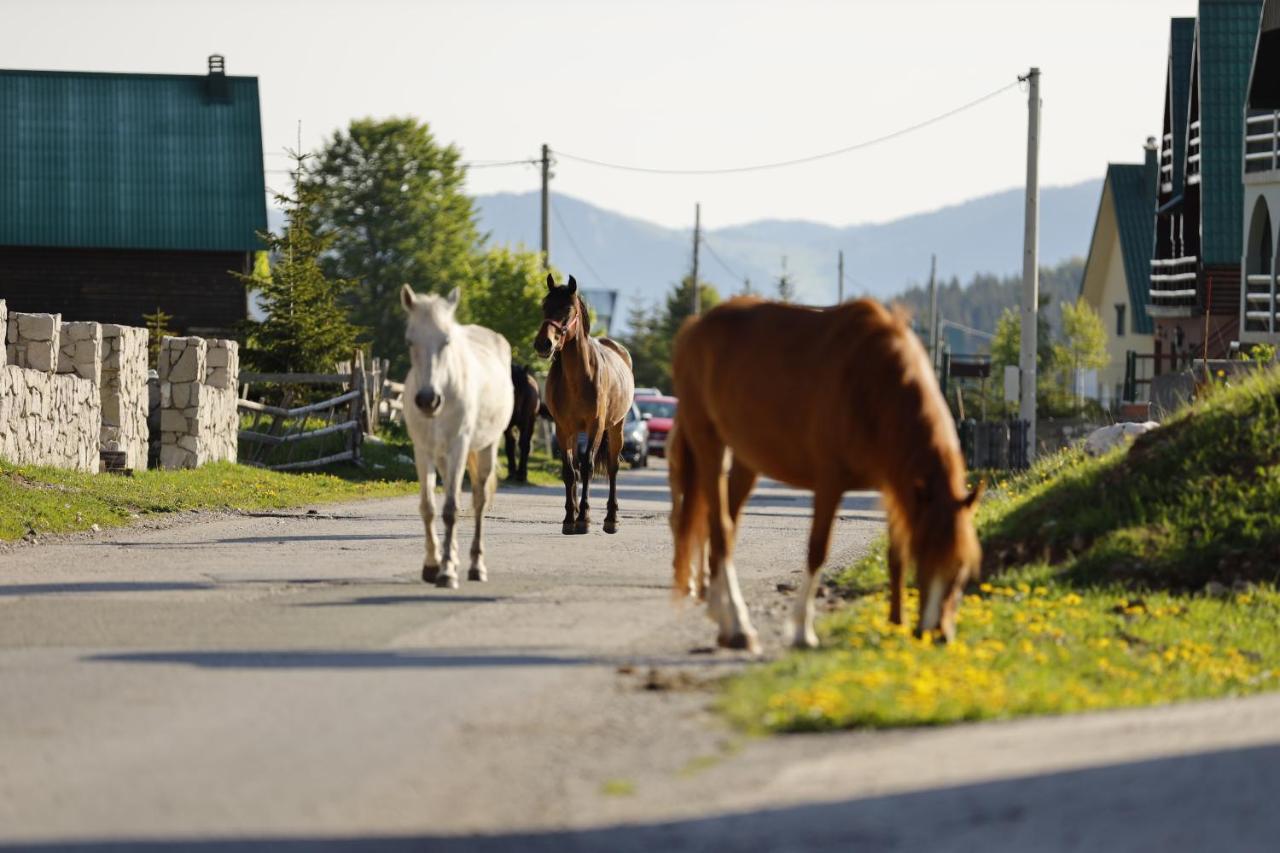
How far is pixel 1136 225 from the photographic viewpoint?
71438 mm

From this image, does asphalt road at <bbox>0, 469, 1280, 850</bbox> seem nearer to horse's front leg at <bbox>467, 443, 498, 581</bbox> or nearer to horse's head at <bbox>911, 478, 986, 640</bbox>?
horse's head at <bbox>911, 478, 986, 640</bbox>

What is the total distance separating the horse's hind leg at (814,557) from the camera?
9867mm

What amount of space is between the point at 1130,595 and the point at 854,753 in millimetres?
6458

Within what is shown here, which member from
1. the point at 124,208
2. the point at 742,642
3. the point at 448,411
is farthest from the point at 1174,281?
the point at 742,642

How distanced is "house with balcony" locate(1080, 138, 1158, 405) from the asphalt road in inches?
2312

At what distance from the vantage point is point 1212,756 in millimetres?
6719

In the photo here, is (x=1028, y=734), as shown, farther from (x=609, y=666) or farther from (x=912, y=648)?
(x=609, y=666)

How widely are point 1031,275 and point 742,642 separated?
98.2ft

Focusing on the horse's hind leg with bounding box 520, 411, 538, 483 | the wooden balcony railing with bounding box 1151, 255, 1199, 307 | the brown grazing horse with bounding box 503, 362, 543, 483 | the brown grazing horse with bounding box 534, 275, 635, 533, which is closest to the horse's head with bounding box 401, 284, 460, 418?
the brown grazing horse with bounding box 534, 275, 635, 533

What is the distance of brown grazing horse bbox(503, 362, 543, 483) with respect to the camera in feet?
102

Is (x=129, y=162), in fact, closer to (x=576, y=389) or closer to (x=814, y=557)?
(x=576, y=389)

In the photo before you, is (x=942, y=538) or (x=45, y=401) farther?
(x=45, y=401)

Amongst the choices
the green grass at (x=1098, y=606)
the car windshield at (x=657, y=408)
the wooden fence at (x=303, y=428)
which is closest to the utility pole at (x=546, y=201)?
the car windshield at (x=657, y=408)


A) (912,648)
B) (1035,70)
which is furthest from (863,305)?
(1035,70)
